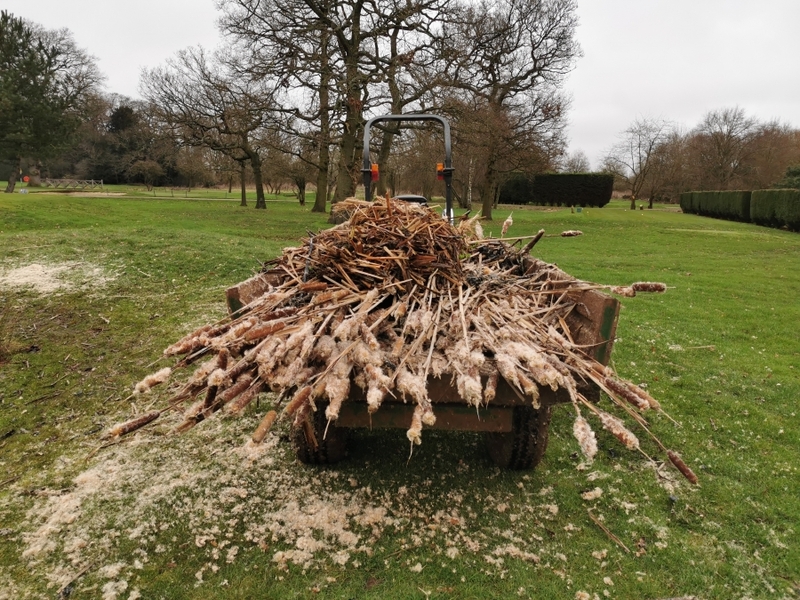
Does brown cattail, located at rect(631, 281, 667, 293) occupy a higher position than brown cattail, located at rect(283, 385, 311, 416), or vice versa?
brown cattail, located at rect(631, 281, 667, 293)

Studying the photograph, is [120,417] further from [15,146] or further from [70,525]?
[15,146]

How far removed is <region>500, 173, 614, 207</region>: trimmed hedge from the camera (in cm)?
3947

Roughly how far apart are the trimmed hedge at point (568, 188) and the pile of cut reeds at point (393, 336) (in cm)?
3822

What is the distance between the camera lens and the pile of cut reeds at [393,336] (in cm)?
185

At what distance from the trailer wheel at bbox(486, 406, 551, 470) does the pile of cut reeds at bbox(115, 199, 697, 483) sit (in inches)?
16.5

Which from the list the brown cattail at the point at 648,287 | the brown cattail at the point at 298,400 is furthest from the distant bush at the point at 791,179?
the brown cattail at the point at 298,400

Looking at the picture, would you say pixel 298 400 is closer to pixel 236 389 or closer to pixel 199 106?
pixel 236 389

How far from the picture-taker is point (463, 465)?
→ 312cm

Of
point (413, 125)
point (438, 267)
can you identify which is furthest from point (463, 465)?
point (413, 125)

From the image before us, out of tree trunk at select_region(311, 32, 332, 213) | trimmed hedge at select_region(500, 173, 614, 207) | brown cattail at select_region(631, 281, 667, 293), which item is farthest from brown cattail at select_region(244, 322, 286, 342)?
trimmed hedge at select_region(500, 173, 614, 207)

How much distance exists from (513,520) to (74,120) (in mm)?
34946

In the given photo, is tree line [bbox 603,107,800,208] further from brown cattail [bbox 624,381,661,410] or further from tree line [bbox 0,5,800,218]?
brown cattail [bbox 624,381,661,410]

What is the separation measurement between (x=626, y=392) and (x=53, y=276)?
25.7ft

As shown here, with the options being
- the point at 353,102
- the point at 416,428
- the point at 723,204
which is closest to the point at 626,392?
the point at 416,428
